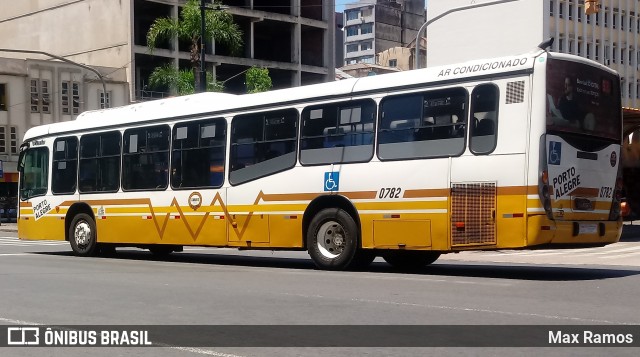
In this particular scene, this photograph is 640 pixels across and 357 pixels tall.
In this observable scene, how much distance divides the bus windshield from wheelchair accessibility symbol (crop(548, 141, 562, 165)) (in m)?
0.20

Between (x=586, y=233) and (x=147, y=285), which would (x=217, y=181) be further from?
(x=586, y=233)

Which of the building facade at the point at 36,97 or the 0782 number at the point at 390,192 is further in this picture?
the building facade at the point at 36,97

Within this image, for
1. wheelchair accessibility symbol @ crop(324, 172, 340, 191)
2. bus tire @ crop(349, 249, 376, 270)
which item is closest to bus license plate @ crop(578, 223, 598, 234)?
bus tire @ crop(349, 249, 376, 270)

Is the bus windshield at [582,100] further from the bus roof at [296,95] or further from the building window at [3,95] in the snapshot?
the building window at [3,95]

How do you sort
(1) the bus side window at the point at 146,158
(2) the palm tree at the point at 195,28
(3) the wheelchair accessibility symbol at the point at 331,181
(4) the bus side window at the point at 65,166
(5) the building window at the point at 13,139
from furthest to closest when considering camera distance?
1. (5) the building window at the point at 13,139
2. (2) the palm tree at the point at 195,28
3. (4) the bus side window at the point at 65,166
4. (1) the bus side window at the point at 146,158
5. (3) the wheelchair accessibility symbol at the point at 331,181

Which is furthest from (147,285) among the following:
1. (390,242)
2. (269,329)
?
(269,329)

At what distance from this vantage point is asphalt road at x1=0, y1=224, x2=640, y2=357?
9391mm

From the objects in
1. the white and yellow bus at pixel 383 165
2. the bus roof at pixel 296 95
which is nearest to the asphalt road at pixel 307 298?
the white and yellow bus at pixel 383 165

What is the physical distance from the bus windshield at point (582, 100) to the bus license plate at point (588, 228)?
138 cm

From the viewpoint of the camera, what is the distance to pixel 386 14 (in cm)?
13975

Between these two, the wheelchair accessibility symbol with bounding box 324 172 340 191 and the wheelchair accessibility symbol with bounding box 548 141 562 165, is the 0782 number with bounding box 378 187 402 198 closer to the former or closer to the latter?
the wheelchair accessibility symbol with bounding box 324 172 340 191

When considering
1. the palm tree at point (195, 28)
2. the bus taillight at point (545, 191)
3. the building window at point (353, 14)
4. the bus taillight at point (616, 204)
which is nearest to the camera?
the bus taillight at point (545, 191)

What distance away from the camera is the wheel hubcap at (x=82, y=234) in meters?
21.7

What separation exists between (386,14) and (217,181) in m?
124
